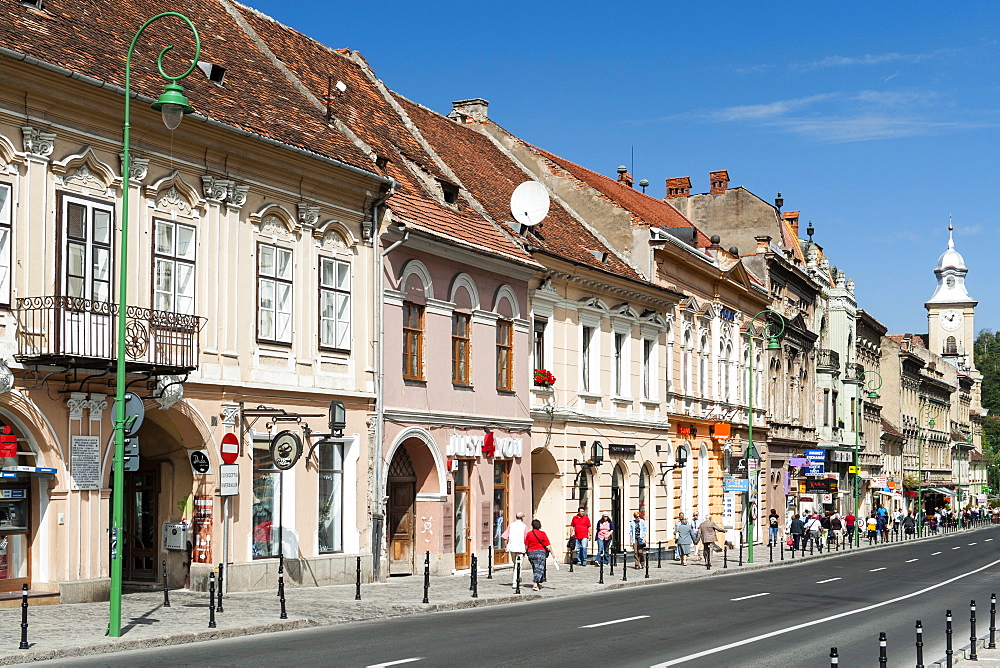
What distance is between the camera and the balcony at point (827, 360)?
70.9 meters

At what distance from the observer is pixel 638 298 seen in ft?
Answer: 139

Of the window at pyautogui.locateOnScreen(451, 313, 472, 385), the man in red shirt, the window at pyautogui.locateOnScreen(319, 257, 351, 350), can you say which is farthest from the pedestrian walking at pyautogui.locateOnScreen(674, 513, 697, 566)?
the window at pyautogui.locateOnScreen(319, 257, 351, 350)

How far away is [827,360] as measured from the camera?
72500 mm

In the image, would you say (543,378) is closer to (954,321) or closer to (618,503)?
(618,503)

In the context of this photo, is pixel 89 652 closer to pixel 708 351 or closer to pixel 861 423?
pixel 708 351

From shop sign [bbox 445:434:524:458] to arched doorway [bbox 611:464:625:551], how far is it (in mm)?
6974

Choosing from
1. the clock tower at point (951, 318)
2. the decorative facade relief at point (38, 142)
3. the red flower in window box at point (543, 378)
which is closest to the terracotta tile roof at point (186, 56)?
the decorative facade relief at point (38, 142)

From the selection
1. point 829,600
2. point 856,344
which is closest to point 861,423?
point 856,344

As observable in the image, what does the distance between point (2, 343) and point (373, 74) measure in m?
20.7

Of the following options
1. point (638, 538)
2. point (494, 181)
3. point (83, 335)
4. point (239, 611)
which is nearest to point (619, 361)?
point (638, 538)

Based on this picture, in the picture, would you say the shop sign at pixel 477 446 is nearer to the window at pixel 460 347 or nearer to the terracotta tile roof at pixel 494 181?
the window at pixel 460 347

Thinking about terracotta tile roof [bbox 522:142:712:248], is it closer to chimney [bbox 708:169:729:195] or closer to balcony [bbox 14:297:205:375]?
chimney [bbox 708:169:729:195]

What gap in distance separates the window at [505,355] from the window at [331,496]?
23.5 feet

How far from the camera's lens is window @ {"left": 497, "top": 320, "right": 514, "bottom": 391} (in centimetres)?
3438
